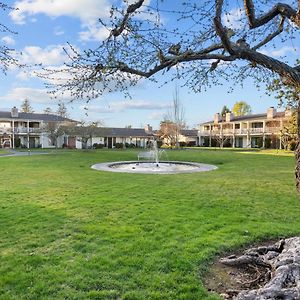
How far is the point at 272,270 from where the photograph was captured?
441 cm

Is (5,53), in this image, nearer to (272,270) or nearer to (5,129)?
(272,270)

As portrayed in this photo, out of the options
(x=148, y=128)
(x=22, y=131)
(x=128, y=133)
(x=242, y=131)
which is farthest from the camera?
(x=148, y=128)

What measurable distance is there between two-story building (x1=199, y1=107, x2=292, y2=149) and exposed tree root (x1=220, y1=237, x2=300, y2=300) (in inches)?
1970

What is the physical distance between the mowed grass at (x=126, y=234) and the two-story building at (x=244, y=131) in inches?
1809

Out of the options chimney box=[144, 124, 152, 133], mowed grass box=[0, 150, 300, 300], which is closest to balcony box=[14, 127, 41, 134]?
chimney box=[144, 124, 152, 133]

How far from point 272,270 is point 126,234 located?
8.78 feet

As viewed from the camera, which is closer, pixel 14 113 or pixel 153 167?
pixel 153 167

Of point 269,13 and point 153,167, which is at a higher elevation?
point 269,13

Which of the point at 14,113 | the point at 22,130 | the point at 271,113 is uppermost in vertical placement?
the point at 14,113

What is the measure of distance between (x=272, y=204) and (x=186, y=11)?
6.67m

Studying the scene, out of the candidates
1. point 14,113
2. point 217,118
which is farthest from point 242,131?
point 14,113

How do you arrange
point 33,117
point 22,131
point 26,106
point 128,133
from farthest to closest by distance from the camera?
point 26,106, point 128,133, point 33,117, point 22,131

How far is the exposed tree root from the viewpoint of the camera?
354 centimetres

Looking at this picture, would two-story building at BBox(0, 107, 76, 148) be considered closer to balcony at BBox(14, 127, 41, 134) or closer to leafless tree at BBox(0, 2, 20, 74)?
balcony at BBox(14, 127, 41, 134)
